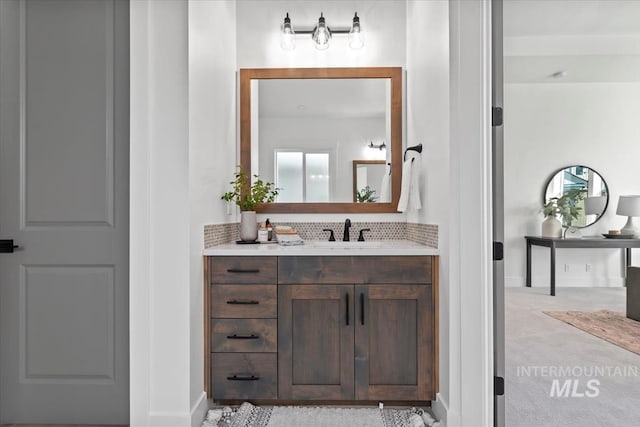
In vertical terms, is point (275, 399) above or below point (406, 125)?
below

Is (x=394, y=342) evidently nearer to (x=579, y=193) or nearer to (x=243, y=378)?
(x=243, y=378)

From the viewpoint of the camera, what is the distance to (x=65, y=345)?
6.47 feet

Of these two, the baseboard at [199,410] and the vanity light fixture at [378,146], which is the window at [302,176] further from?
the baseboard at [199,410]

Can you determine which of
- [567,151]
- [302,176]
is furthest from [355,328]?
[567,151]

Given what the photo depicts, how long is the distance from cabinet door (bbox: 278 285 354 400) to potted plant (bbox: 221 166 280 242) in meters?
0.57

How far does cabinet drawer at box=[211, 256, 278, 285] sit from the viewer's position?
2.13m

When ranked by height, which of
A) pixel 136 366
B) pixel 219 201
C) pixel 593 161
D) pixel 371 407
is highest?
pixel 593 161

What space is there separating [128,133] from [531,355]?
284cm

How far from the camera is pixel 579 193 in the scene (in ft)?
8.47

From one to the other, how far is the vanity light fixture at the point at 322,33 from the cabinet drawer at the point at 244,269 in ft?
5.28

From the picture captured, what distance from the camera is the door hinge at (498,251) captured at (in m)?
1.79

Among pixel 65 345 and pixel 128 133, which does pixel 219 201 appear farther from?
pixel 65 345

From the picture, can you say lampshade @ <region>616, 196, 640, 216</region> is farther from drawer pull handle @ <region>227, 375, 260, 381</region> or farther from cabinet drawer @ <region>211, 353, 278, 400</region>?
drawer pull handle @ <region>227, 375, 260, 381</region>

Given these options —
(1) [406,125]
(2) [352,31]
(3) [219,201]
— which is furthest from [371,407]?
(2) [352,31]
